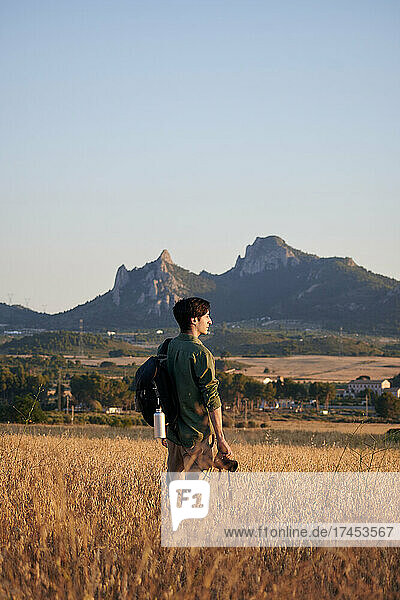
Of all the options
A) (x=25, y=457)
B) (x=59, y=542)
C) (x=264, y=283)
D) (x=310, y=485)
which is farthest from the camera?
(x=264, y=283)

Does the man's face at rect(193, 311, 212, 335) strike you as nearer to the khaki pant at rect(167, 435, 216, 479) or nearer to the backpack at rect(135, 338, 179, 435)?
the backpack at rect(135, 338, 179, 435)

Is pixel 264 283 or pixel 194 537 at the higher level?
pixel 264 283

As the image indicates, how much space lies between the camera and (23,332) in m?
137

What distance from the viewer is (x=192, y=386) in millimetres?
5238

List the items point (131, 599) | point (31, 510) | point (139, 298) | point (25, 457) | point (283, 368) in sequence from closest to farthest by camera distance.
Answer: point (131, 599) < point (31, 510) < point (25, 457) < point (283, 368) < point (139, 298)

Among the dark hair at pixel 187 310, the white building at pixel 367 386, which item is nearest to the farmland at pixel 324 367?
the white building at pixel 367 386

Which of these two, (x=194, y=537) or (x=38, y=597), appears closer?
(x=38, y=597)

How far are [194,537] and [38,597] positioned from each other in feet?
4.37

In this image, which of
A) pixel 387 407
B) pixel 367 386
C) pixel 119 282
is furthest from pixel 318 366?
pixel 119 282

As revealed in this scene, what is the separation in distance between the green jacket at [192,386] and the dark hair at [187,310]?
0.33ft

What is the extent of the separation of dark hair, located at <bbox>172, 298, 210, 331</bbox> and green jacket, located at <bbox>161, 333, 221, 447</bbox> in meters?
0.10

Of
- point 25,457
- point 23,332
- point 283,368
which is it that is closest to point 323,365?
point 283,368

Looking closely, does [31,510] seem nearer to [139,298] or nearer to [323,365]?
[323,365]
